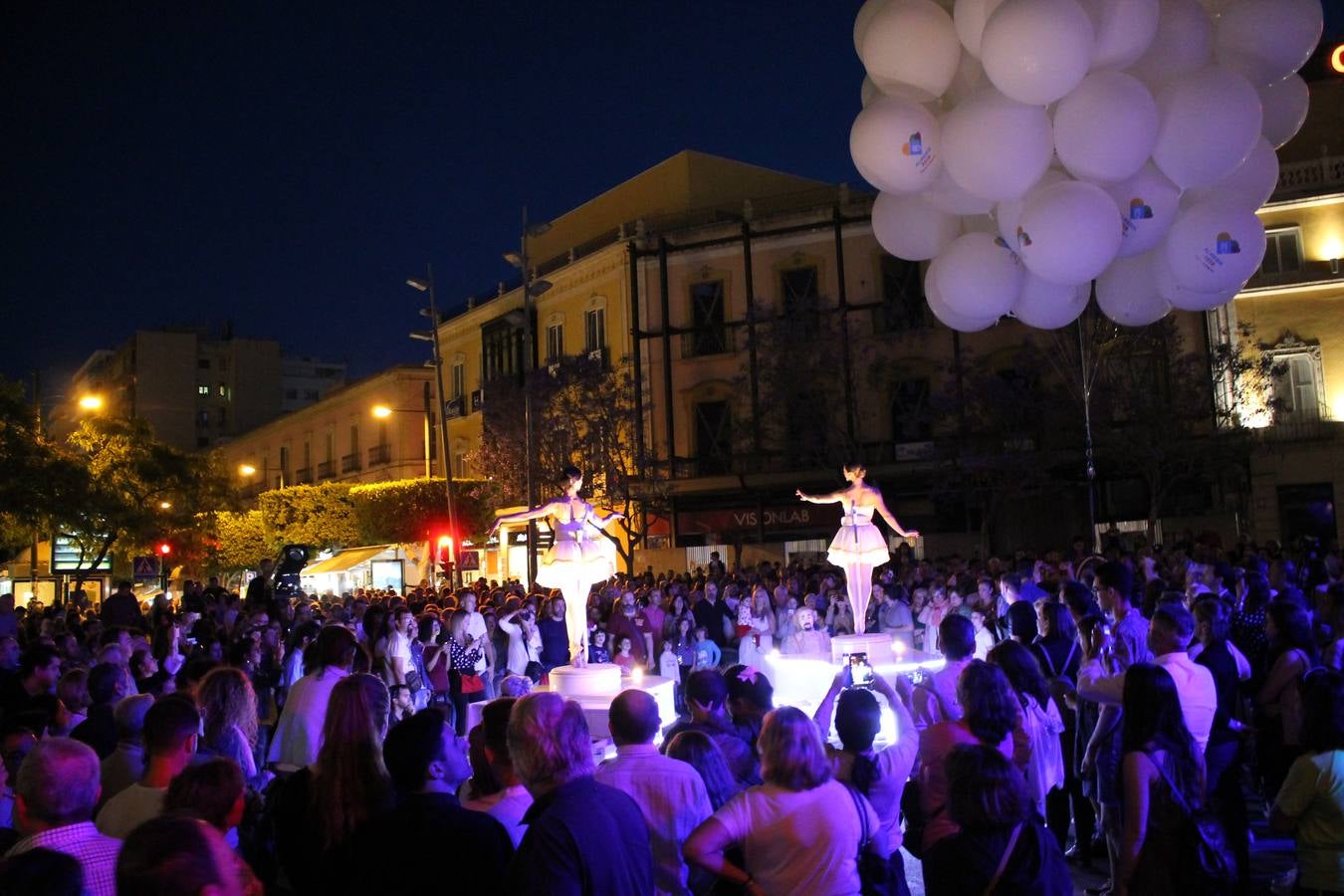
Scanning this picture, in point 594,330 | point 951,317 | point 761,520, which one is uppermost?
point 594,330

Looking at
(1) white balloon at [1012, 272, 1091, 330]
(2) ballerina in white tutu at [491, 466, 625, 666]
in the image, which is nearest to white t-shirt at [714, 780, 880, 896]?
(2) ballerina in white tutu at [491, 466, 625, 666]

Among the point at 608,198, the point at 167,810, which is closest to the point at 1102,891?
the point at 167,810

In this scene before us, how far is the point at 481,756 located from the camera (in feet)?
13.9

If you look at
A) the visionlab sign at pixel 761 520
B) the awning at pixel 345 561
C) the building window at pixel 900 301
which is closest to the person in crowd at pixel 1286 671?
the visionlab sign at pixel 761 520

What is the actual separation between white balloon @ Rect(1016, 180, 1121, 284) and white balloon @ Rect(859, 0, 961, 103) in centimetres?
138

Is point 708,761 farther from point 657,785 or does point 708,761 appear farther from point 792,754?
point 792,754

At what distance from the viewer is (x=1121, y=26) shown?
8656mm

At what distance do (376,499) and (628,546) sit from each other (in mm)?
13656

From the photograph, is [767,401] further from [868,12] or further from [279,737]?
[279,737]

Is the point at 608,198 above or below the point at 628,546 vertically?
above

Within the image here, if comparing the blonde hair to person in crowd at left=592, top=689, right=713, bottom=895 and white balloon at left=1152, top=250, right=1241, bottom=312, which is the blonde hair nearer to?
person in crowd at left=592, top=689, right=713, bottom=895

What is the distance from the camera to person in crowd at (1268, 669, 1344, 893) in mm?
4520

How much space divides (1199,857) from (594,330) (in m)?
34.1

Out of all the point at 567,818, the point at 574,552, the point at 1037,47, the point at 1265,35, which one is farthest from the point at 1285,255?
the point at 567,818
